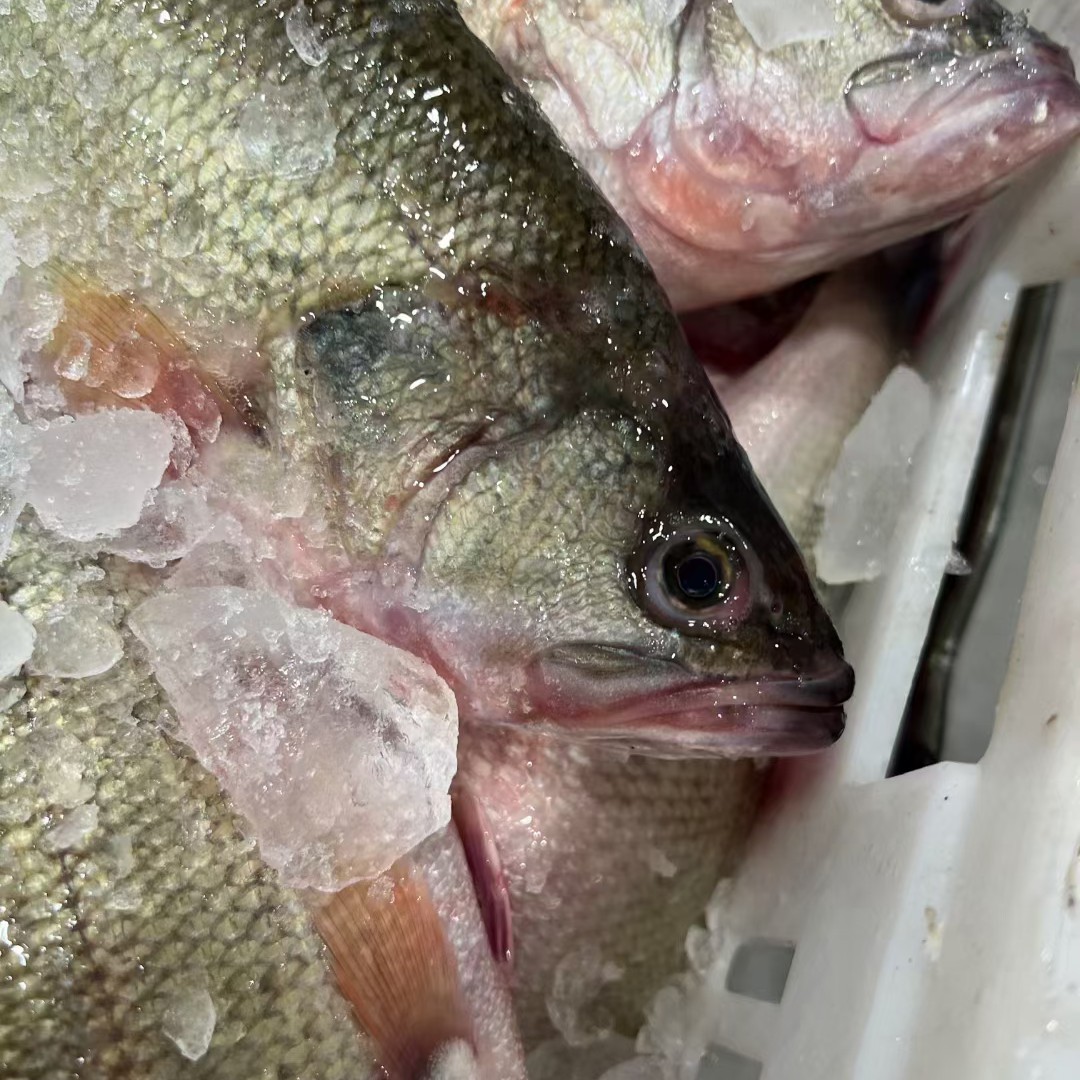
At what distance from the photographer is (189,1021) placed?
37.8 inches

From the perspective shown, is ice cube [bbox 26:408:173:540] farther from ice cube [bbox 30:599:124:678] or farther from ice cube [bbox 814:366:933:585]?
ice cube [bbox 814:366:933:585]

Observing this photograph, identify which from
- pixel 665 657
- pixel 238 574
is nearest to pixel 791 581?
pixel 665 657

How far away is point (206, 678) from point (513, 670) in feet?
0.97

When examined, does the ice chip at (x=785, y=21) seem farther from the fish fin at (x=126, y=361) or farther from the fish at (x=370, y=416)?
the fish fin at (x=126, y=361)

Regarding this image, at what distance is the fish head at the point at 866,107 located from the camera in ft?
4.56

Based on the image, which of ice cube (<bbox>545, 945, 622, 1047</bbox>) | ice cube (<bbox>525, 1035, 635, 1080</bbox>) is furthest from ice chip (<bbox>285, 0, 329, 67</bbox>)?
ice cube (<bbox>525, 1035, 635, 1080</bbox>)

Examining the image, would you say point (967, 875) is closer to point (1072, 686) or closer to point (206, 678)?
point (1072, 686)

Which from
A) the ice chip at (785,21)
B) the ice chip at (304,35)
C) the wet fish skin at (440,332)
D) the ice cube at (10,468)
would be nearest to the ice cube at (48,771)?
the ice cube at (10,468)

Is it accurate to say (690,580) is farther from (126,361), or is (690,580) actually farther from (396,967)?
(126,361)

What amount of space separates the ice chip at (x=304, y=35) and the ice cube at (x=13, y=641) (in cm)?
57

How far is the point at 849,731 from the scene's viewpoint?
1381 mm

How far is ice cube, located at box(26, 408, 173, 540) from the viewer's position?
102 cm

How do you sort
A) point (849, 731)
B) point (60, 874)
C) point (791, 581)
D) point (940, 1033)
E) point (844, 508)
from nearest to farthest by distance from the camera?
point (60, 874) → point (940, 1033) → point (791, 581) → point (849, 731) → point (844, 508)

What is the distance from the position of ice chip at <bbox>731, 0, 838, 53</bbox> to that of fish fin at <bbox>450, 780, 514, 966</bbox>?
0.98 m
